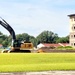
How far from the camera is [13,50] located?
5022 cm

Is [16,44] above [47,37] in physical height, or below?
below

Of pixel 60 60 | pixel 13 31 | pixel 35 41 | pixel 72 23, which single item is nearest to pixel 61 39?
pixel 35 41

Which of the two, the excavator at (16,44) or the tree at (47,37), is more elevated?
the tree at (47,37)

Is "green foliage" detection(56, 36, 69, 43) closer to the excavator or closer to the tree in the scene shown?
the tree

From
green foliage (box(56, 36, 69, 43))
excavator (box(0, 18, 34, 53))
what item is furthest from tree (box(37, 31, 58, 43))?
excavator (box(0, 18, 34, 53))

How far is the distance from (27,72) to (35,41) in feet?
517

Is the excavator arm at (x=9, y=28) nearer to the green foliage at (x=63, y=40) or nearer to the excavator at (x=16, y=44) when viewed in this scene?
the excavator at (x=16, y=44)

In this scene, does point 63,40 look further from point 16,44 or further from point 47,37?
point 16,44

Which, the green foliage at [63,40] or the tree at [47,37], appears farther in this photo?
the tree at [47,37]

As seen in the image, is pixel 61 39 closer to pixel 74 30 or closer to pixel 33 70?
pixel 74 30

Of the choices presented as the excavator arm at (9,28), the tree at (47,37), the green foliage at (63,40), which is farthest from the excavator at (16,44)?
the tree at (47,37)

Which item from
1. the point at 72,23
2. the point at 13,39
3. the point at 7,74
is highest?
the point at 72,23

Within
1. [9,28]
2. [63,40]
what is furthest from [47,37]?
[9,28]

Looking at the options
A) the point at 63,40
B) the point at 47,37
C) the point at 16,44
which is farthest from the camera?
the point at 47,37
